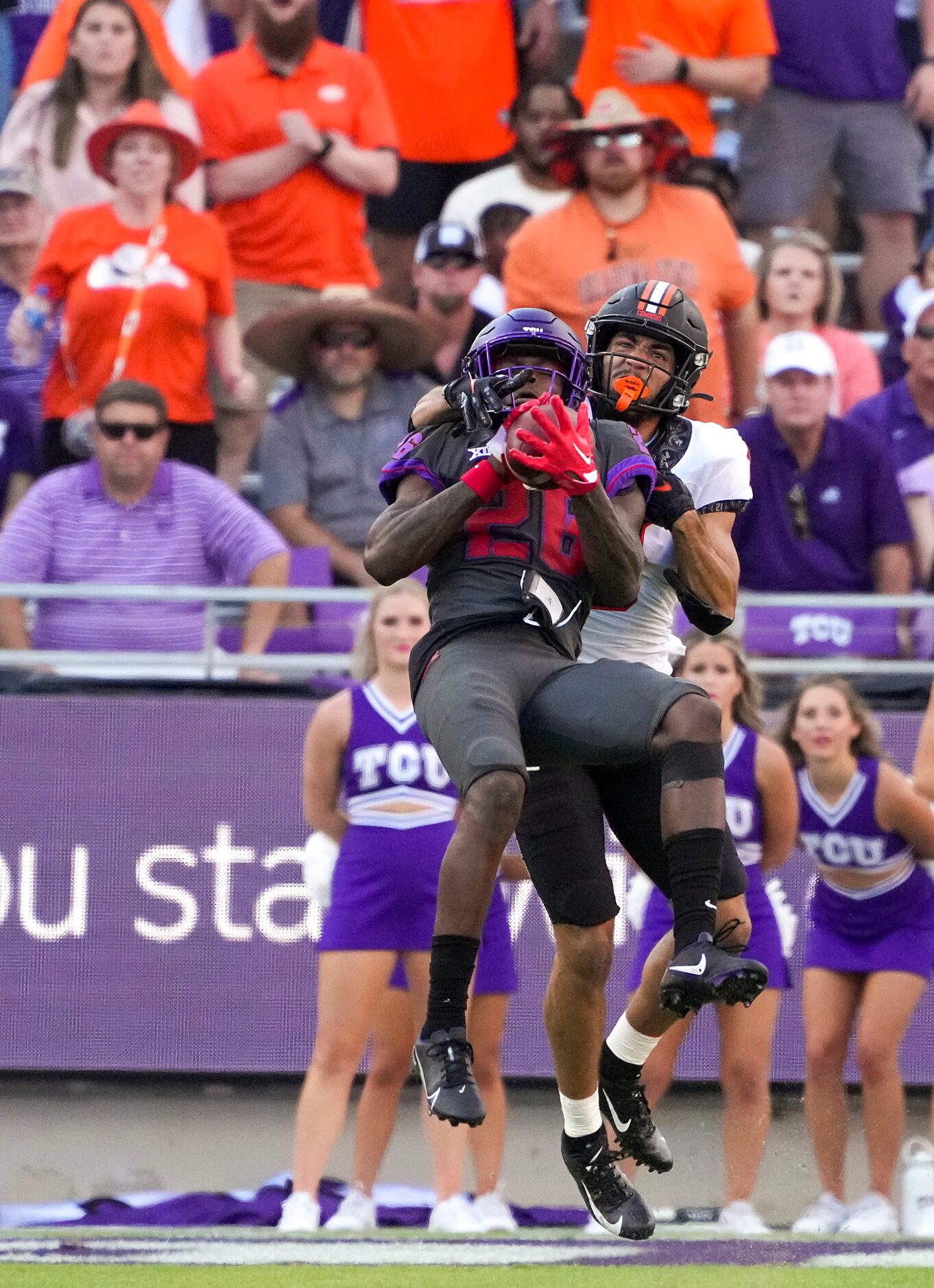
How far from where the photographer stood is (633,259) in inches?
335

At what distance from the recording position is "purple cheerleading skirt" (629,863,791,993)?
7.19 metres

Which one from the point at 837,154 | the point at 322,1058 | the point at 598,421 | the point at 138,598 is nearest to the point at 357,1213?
the point at 322,1058

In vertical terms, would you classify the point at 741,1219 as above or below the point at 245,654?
below

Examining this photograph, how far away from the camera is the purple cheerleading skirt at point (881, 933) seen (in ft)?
24.1

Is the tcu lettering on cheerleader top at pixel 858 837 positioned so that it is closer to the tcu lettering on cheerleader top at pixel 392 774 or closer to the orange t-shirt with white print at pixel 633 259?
the tcu lettering on cheerleader top at pixel 392 774

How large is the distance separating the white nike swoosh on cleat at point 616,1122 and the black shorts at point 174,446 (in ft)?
12.8

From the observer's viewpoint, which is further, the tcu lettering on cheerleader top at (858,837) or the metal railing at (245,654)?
the metal railing at (245,654)

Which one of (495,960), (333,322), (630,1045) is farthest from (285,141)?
(630,1045)

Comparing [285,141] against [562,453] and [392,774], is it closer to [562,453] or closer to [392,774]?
[392,774]

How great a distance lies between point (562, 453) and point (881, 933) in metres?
3.49

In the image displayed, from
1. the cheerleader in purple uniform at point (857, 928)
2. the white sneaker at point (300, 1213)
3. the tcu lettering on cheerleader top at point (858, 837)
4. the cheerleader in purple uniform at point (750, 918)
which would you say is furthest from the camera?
the tcu lettering on cheerleader top at point (858, 837)

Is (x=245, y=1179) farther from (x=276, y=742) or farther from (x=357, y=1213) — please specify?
(x=276, y=742)

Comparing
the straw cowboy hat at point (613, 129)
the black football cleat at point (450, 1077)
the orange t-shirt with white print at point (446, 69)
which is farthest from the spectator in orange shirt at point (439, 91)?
the black football cleat at point (450, 1077)

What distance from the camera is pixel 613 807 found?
16.8ft
